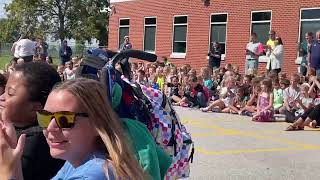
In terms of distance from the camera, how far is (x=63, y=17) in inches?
2235

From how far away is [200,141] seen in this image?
10359 millimetres

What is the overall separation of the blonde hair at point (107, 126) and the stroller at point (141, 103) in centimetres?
64

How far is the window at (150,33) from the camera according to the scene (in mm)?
→ 31031

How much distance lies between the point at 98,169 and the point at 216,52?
67.8 feet

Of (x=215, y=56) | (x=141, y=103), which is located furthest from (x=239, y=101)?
(x=141, y=103)

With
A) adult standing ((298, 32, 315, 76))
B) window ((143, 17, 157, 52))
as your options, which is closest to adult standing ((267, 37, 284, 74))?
adult standing ((298, 32, 315, 76))

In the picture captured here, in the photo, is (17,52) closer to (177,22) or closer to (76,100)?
(177,22)

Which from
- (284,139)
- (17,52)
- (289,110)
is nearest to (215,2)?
(17,52)

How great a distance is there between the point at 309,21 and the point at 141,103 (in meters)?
19.9

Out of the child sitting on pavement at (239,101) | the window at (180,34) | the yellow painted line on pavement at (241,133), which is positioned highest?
the window at (180,34)

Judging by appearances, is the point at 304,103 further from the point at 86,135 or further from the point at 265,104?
the point at 86,135

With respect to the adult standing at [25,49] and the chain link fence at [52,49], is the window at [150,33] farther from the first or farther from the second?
the chain link fence at [52,49]

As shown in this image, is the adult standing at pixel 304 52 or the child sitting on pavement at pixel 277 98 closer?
the child sitting on pavement at pixel 277 98

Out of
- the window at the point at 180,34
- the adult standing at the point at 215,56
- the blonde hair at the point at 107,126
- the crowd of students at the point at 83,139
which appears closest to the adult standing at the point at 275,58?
the adult standing at the point at 215,56
